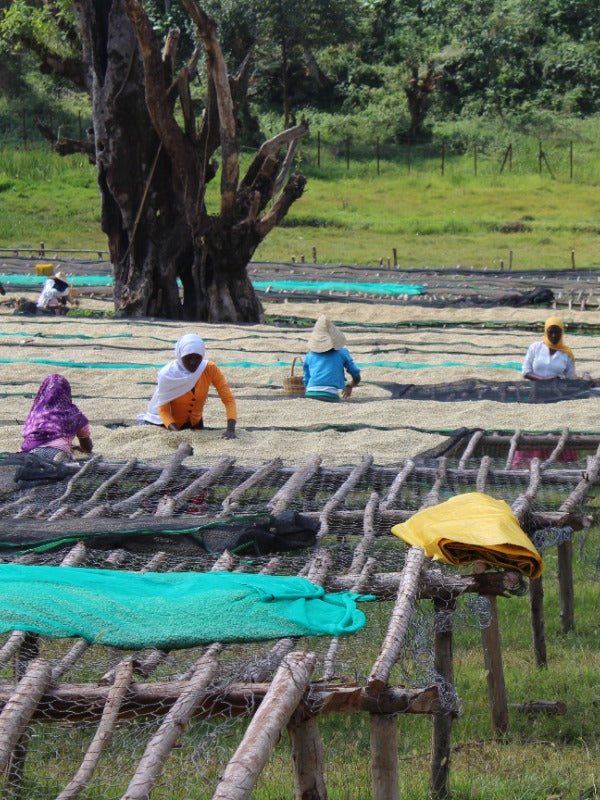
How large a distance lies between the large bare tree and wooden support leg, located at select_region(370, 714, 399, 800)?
11.5 metres

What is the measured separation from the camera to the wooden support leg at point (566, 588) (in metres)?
5.73

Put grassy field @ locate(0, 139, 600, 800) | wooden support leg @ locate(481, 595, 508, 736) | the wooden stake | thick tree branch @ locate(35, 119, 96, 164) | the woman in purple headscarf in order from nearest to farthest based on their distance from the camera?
the wooden stake < grassy field @ locate(0, 139, 600, 800) < wooden support leg @ locate(481, 595, 508, 736) < the woman in purple headscarf < thick tree branch @ locate(35, 119, 96, 164)

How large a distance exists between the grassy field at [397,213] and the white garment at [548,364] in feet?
44.9

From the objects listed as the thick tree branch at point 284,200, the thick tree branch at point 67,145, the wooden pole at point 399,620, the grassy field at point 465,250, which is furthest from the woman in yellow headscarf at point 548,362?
the thick tree branch at point 67,145

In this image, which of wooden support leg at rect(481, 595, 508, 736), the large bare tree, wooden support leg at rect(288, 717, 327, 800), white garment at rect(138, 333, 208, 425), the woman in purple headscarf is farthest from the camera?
the large bare tree

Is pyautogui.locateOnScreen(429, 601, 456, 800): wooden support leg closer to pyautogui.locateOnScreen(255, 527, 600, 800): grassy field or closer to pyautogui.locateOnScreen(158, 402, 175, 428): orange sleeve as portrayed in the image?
pyautogui.locateOnScreen(255, 527, 600, 800): grassy field

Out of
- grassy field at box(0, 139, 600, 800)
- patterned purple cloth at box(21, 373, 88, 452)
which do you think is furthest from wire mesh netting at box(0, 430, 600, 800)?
patterned purple cloth at box(21, 373, 88, 452)

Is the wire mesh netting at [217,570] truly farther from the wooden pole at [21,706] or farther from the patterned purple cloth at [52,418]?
the patterned purple cloth at [52,418]

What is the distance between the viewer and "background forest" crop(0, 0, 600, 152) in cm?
3203

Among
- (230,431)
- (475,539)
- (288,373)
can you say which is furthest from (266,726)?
(288,373)

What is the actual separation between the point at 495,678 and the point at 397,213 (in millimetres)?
24419

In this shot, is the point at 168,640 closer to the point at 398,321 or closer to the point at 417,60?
the point at 398,321

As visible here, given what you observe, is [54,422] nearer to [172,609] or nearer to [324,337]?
[324,337]

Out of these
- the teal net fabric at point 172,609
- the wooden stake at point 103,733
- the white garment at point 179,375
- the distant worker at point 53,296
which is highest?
the wooden stake at point 103,733
